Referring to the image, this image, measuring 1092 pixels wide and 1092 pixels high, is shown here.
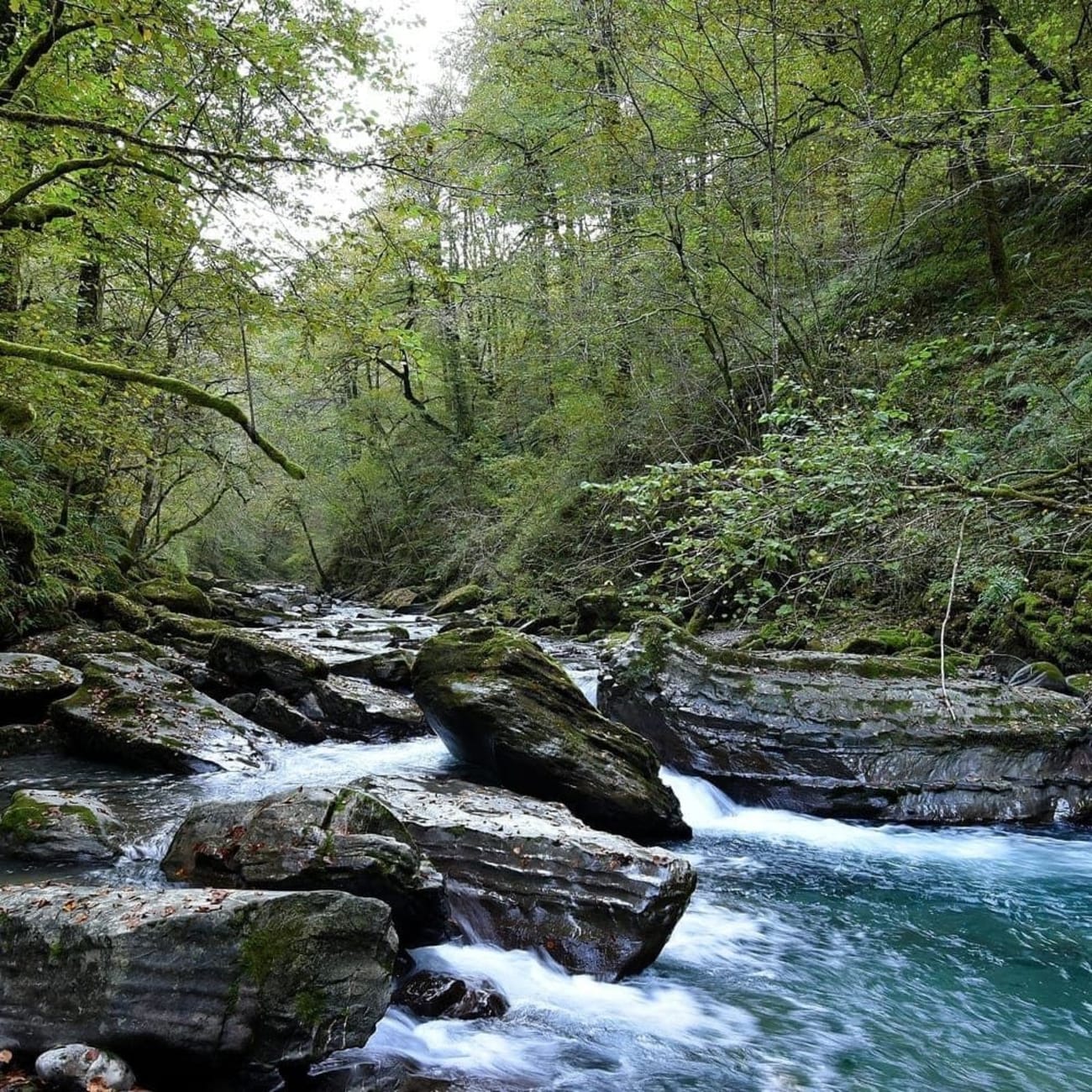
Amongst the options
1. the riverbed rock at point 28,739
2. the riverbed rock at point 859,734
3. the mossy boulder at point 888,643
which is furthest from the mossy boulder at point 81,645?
the mossy boulder at point 888,643

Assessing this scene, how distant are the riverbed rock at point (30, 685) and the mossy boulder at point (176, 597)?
7.39 m

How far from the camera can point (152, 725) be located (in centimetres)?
727

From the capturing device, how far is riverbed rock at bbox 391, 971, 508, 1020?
3.76m

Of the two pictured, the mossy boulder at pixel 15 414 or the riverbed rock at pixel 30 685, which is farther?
the mossy boulder at pixel 15 414

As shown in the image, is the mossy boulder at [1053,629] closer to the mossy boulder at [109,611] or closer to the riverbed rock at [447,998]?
the riverbed rock at [447,998]

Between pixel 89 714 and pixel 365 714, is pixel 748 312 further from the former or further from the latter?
pixel 89 714

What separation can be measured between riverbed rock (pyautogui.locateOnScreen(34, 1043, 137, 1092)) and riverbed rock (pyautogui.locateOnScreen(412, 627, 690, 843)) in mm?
3794

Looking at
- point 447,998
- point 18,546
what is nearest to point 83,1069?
point 447,998

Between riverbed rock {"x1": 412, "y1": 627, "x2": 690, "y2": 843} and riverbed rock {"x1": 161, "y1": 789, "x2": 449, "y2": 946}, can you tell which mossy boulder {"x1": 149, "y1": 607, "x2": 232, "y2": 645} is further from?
riverbed rock {"x1": 161, "y1": 789, "x2": 449, "y2": 946}

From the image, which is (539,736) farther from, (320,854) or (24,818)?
(24,818)

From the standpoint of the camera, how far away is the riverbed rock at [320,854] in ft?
12.7

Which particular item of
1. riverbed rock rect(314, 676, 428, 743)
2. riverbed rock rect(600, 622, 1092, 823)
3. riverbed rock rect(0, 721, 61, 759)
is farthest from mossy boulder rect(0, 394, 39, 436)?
riverbed rock rect(600, 622, 1092, 823)

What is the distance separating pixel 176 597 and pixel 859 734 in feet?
46.4

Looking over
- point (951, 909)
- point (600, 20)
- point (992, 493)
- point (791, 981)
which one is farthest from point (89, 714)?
point (600, 20)
